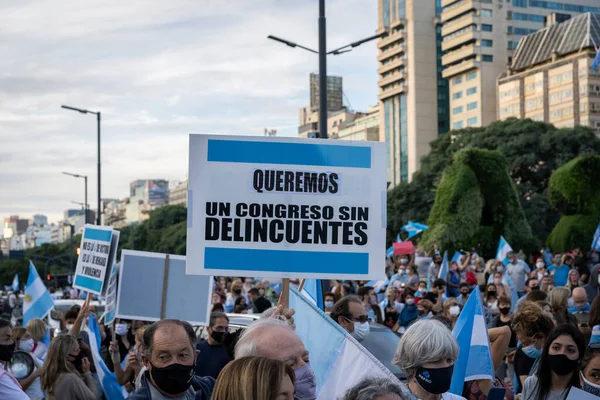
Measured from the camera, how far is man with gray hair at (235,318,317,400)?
3.85m

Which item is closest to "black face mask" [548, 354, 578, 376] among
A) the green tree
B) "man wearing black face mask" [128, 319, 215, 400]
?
"man wearing black face mask" [128, 319, 215, 400]

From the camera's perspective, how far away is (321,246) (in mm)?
5684

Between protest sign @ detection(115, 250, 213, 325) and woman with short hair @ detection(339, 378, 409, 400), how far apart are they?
233 inches

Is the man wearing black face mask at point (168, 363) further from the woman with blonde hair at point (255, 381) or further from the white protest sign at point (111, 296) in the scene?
the white protest sign at point (111, 296)

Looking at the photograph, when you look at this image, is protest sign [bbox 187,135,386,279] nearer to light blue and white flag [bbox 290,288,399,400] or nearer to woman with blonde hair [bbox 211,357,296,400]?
light blue and white flag [bbox 290,288,399,400]

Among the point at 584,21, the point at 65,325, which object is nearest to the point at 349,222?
the point at 65,325

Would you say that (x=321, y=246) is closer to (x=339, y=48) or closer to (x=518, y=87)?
(x=339, y=48)

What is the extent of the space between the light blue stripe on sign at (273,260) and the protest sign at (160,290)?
347 cm

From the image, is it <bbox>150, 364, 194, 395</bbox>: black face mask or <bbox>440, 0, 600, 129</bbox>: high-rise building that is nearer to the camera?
<bbox>150, 364, 194, 395</bbox>: black face mask

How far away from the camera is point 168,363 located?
427cm

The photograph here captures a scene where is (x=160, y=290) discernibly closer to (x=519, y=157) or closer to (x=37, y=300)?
(x=37, y=300)

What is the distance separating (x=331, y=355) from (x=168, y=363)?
28.8 inches

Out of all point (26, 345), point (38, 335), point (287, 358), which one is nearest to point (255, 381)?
point (287, 358)

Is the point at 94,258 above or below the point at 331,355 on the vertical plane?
above
